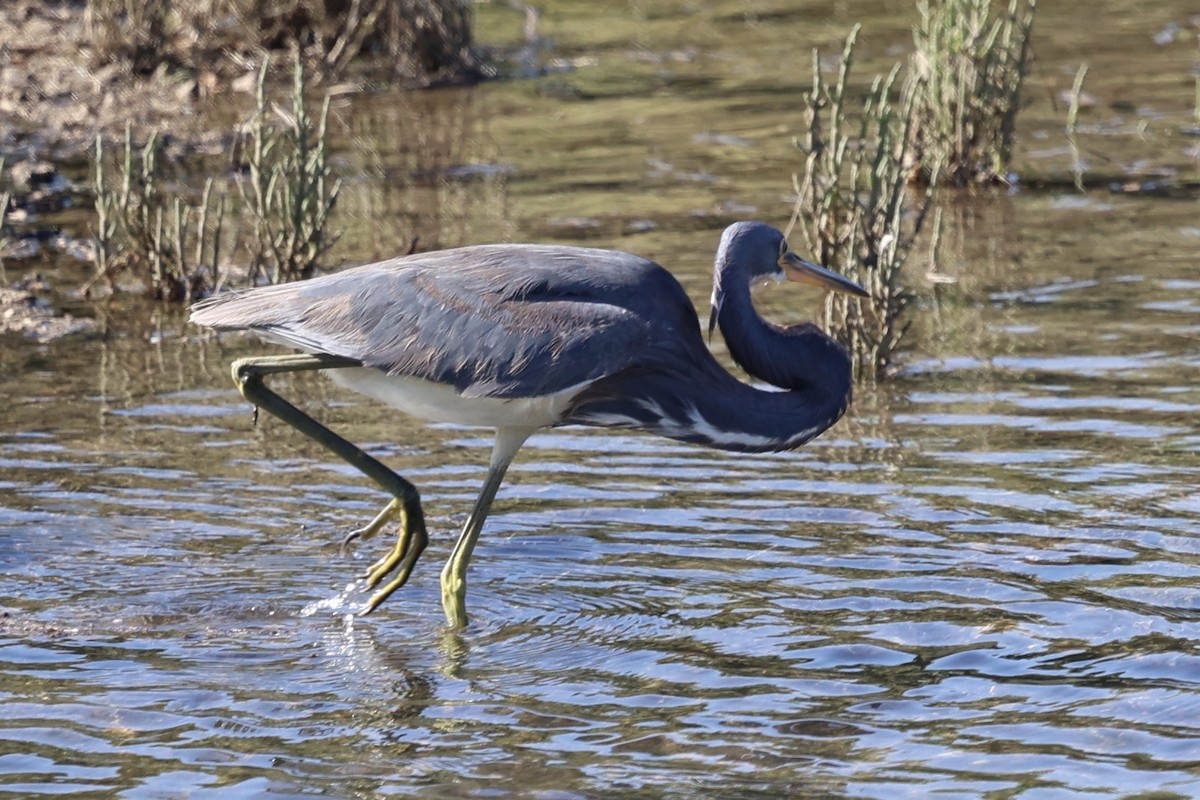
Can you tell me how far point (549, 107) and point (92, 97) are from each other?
134 inches

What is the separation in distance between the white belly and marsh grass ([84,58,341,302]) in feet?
10.0

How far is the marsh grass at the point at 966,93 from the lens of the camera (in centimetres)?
→ 1131

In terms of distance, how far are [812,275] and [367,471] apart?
1.68 meters

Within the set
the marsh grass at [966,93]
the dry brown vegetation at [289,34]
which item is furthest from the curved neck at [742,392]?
the dry brown vegetation at [289,34]

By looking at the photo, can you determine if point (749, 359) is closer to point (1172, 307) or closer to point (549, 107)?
point (1172, 307)

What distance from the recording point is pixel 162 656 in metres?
5.59

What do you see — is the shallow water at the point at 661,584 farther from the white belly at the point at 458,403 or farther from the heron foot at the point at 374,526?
the white belly at the point at 458,403

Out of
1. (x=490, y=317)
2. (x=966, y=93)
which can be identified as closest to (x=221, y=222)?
(x=490, y=317)

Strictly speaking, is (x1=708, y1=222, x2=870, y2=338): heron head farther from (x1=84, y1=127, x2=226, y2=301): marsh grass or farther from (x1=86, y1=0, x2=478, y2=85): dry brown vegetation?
(x1=86, y1=0, x2=478, y2=85): dry brown vegetation

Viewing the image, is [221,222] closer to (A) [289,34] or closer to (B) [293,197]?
(B) [293,197]

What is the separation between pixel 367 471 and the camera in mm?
6262

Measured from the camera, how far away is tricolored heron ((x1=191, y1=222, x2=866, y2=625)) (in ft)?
18.9

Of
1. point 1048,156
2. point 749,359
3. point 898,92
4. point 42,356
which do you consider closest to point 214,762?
point 749,359

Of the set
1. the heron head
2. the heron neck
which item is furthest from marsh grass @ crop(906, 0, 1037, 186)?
the heron neck
